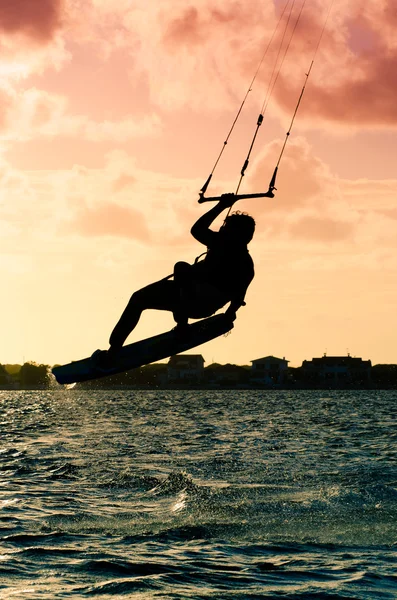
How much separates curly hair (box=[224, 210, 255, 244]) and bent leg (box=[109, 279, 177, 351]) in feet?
4.04

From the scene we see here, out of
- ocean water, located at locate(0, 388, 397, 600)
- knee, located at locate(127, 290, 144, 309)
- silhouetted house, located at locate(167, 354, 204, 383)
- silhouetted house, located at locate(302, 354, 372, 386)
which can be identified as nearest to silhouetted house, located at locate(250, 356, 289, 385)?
silhouetted house, located at locate(302, 354, 372, 386)

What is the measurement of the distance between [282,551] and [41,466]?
17.5m

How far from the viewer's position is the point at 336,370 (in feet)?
629

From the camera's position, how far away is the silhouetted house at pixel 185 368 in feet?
629

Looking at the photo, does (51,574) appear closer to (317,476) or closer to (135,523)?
(135,523)

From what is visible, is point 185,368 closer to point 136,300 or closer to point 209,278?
point 136,300

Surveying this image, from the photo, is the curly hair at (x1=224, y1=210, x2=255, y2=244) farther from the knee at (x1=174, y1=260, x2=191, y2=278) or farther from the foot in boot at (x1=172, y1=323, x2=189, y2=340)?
the foot in boot at (x1=172, y1=323, x2=189, y2=340)

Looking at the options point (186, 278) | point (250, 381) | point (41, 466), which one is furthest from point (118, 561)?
point (250, 381)

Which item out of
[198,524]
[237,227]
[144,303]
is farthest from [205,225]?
[198,524]

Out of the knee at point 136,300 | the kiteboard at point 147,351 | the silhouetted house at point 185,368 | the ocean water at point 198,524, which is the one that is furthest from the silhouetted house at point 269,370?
the knee at point 136,300

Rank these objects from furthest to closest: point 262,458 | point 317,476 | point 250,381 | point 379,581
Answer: point 250,381, point 262,458, point 317,476, point 379,581

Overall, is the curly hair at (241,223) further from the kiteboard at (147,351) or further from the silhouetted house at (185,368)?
the silhouetted house at (185,368)

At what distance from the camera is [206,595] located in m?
14.1

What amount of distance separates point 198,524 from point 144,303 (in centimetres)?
850
